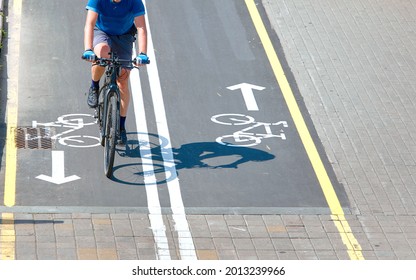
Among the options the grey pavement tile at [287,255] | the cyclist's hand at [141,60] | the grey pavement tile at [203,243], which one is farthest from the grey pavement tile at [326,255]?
the cyclist's hand at [141,60]

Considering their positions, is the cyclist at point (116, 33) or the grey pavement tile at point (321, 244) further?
the cyclist at point (116, 33)

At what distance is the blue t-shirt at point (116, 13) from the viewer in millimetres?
13344

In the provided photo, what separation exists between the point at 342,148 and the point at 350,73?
2.51 m

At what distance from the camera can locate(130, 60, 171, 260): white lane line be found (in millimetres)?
11898

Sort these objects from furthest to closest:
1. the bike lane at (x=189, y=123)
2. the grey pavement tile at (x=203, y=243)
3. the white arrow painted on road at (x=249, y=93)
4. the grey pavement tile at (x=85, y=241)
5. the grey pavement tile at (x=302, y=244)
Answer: the white arrow painted on road at (x=249, y=93) → the bike lane at (x=189, y=123) → the grey pavement tile at (x=302, y=244) → the grey pavement tile at (x=203, y=243) → the grey pavement tile at (x=85, y=241)

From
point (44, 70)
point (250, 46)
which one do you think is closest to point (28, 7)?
point (44, 70)

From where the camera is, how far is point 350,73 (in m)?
16.7

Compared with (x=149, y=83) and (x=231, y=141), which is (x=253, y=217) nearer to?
(x=231, y=141)

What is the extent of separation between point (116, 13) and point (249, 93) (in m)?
3.02

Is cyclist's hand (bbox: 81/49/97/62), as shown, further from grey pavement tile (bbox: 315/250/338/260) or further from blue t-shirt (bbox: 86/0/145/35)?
grey pavement tile (bbox: 315/250/338/260)

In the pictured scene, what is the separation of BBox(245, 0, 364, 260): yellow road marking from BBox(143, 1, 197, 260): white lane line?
177cm

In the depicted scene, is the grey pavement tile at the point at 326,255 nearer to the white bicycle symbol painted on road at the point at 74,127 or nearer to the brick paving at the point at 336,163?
the brick paving at the point at 336,163

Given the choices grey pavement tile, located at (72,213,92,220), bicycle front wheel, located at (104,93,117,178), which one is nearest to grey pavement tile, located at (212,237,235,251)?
grey pavement tile, located at (72,213,92,220)

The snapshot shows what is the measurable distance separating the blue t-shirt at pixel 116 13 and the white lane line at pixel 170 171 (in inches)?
62.4
